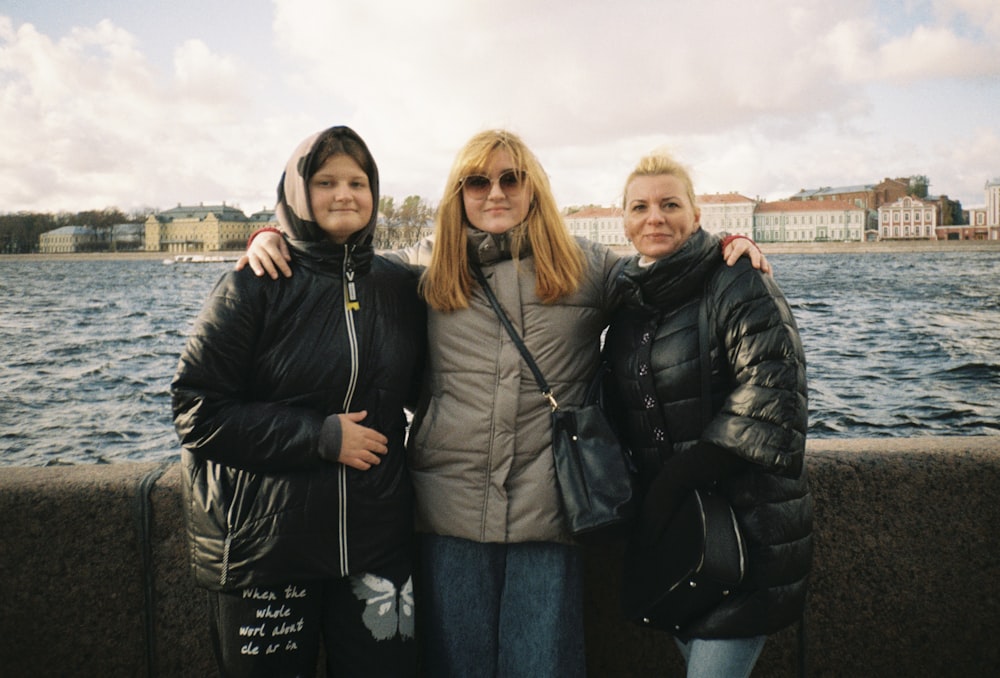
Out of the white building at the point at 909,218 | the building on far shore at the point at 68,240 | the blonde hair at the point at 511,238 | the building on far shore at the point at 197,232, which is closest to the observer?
the blonde hair at the point at 511,238

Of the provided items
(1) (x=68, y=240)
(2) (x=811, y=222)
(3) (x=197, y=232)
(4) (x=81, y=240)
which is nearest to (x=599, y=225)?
(2) (x=811, y=222)

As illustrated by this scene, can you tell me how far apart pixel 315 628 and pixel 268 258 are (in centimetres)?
86

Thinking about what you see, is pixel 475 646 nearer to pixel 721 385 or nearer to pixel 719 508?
pixel 719 508

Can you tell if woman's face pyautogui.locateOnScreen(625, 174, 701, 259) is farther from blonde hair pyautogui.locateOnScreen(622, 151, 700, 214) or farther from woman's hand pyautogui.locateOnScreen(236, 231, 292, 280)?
woman's hand pyautogui.locateOnScreen(236, 231, 292, 280)

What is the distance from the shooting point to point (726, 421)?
154 centimetres

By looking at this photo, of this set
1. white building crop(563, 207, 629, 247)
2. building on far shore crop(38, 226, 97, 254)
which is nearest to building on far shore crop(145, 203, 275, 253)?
building on far shore crop(38, 226, 97, 254)

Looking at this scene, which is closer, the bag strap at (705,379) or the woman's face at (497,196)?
the bag strap at (705,379)

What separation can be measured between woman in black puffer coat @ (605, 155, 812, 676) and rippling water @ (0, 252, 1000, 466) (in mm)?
9620

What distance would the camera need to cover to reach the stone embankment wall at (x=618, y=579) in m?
1.93

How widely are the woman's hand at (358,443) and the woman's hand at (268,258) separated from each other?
0.37m

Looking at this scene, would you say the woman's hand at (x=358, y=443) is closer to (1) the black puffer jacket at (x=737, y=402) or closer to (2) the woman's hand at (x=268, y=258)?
(2) the woman's hand at (x=268, y=258)

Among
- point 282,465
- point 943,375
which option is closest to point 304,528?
point 282,465

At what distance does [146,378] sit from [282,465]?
18181 millimetres

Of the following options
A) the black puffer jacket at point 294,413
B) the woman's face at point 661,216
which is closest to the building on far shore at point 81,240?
the black puffer jacket at point 294,413
